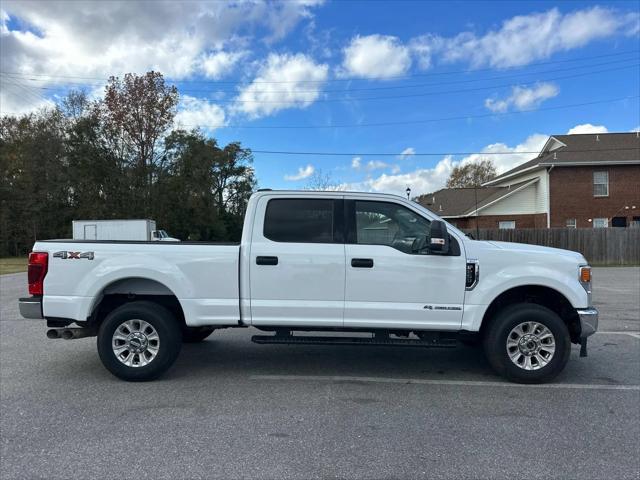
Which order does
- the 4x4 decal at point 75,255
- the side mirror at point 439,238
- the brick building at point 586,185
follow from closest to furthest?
1. the side mirror at point 439,238
2. the 4x4 decal at point 75,255
3. the brick building at point 586,185

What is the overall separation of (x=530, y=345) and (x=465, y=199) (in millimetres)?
33728

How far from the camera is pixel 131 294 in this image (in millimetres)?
5559

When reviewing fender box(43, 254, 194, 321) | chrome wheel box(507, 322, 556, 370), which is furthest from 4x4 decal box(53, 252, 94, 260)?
chrome wheel box(507, 322, 556, 370)

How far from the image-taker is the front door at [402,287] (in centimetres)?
516

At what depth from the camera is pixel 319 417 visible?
172 inches

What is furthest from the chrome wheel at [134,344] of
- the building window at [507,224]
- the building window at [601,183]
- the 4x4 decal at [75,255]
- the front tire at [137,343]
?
the building window at [601,183]

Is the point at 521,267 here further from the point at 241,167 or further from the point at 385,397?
the point at 241,167

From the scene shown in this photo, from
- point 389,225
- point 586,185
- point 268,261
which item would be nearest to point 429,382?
point 389,225

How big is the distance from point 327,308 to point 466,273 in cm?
151

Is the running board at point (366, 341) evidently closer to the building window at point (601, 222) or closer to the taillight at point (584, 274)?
the taillight at point (584, 274)

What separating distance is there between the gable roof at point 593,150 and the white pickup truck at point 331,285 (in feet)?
85.8

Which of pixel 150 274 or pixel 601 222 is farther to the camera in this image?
pixel 601 222

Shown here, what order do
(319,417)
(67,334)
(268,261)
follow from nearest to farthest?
(319,417) < (268,261) < (67,334)

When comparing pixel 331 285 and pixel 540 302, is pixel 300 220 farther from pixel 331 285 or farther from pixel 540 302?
pixel 540 302
